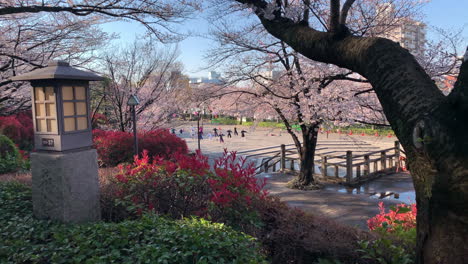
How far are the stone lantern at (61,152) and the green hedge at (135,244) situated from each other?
1.74 feet

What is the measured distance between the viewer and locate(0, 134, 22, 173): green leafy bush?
770 cm

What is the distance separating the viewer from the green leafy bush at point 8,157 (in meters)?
7.70

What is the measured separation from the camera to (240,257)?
240 centimetres

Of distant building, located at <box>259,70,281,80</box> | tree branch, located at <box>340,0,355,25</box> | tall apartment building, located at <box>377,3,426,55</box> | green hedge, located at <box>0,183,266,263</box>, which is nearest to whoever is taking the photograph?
green hedge, located at <box>0,183,266,263</box>

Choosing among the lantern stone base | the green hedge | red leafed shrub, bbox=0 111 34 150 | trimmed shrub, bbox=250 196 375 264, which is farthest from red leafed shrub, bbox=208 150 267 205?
red leafed shrub, bbox=0 111 34 150

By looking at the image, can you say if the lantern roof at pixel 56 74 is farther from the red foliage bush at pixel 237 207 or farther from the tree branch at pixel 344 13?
the tree branch at pixel 344 13

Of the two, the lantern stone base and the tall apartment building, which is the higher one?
the tall apartment building

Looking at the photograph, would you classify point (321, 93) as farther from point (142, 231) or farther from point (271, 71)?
point (142, 231)

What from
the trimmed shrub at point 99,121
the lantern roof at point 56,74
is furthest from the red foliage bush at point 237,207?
the trimmed shrub at point 99,121

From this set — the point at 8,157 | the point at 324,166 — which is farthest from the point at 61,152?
the point at 324,166

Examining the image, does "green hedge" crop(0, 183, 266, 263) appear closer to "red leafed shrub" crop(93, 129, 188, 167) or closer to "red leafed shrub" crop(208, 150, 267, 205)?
"red leafed shrub" crop(208, 150, 267, 205)

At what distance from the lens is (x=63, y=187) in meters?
4.06

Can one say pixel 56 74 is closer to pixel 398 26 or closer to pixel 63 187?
pixel 63 187

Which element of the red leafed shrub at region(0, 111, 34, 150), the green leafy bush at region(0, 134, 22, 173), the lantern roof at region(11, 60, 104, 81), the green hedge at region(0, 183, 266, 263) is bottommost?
the green hedge at region(0, 183, 266, 263)
